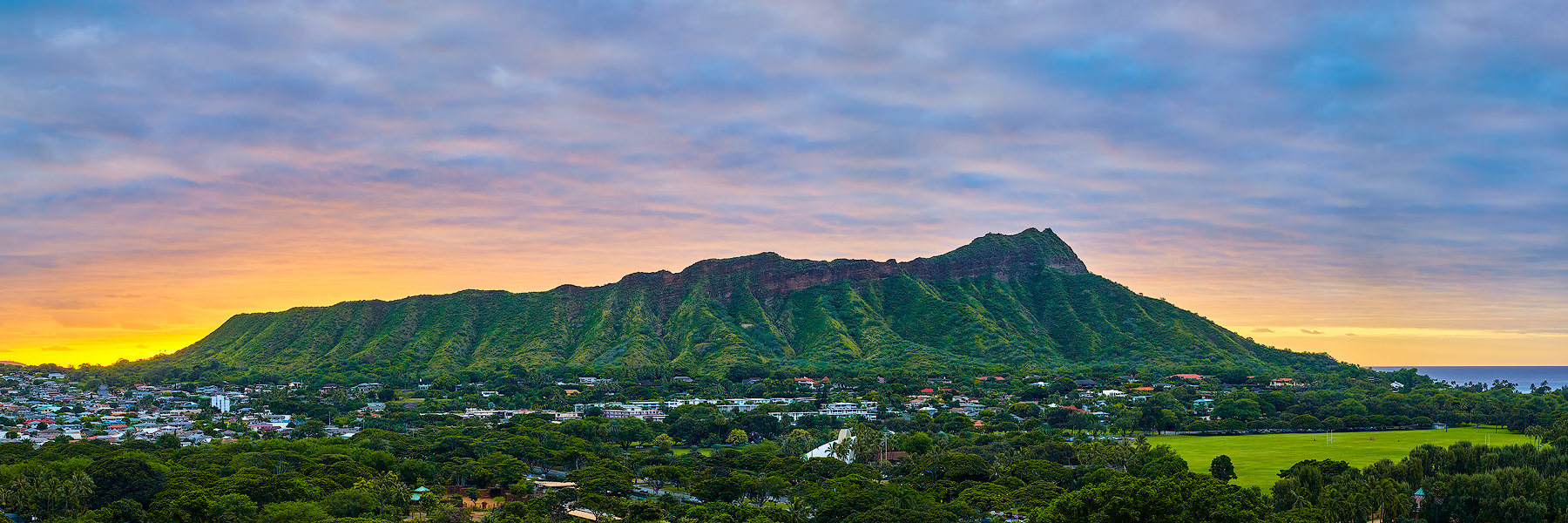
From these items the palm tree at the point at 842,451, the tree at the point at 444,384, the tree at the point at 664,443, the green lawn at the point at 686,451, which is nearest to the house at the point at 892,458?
the palm tree at the point at 842,451

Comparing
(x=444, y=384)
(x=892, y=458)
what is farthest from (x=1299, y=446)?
(x=444, y=384)

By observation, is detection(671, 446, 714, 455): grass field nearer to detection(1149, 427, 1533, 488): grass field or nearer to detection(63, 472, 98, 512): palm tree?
detection(1149, 427, 1533, 488): grass field

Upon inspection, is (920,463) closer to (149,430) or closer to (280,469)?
(280,469)

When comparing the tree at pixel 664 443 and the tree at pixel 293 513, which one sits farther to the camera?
the tree at pixel 664 443

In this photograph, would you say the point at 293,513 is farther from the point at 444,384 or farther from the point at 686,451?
Answer: the point at 444,384

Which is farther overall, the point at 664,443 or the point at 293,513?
the point at 664,443

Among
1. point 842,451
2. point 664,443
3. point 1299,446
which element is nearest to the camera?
point 842,451

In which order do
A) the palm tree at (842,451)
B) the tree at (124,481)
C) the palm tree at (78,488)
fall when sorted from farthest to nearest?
the palm tree at (842,451) → the tree at (124,481) → the palm tree at (78,488)

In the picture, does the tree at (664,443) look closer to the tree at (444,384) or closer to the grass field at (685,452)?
the grass field at (685,452)

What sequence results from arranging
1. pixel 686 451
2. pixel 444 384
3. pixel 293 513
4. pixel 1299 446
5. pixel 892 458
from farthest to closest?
pixel 444 384
pixel 686 451
pixel 1299 446
pixel 892 458
pixel 293 513

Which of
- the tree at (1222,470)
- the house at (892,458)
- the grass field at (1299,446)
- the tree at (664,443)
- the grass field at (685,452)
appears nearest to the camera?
the tree at (1222,470)
